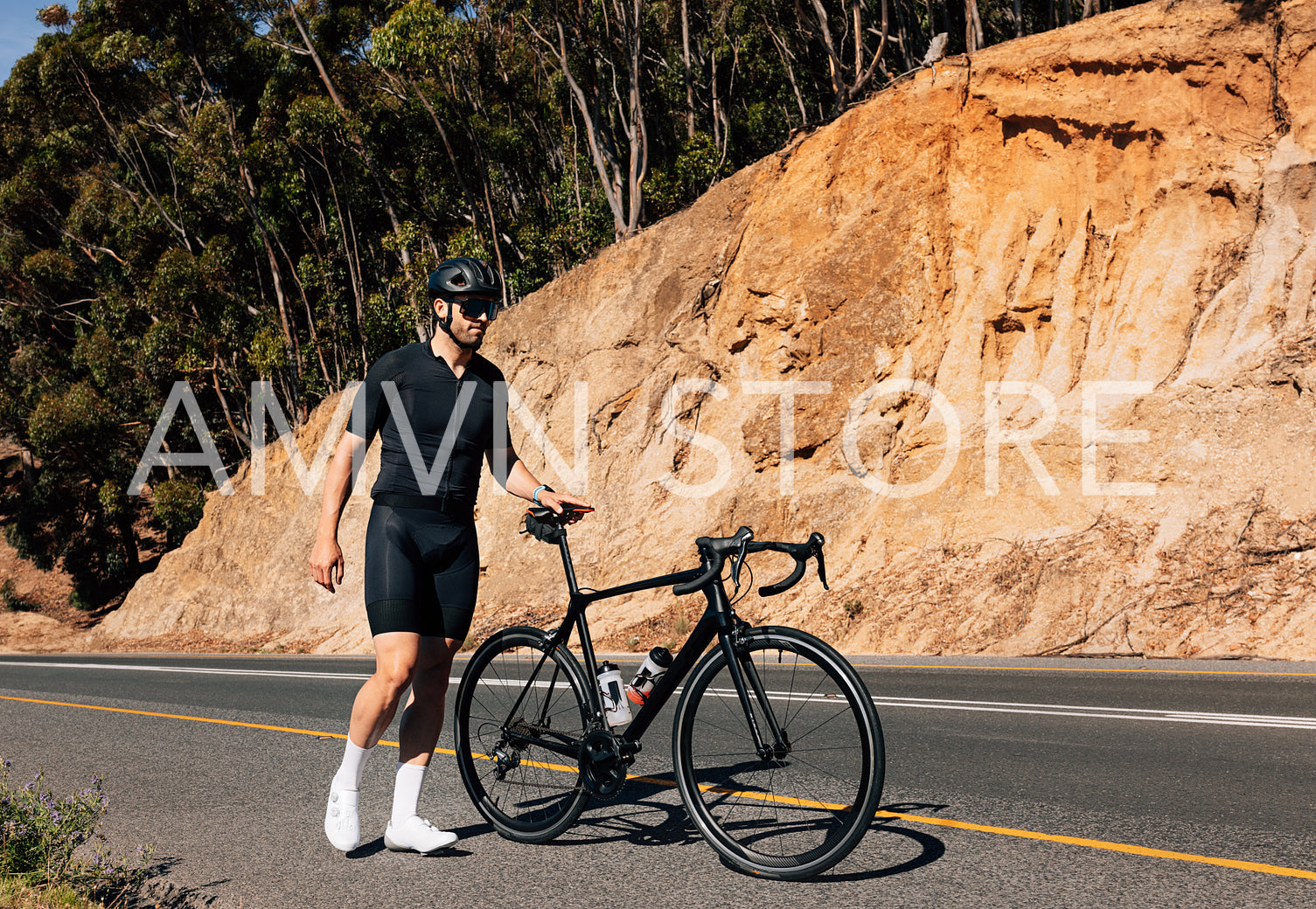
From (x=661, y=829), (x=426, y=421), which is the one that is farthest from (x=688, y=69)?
(x=661, y=829)

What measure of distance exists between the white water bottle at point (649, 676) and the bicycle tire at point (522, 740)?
0.76ft

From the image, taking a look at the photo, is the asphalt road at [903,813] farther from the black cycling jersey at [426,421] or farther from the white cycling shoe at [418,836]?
the black cycling jersey at [426,421]

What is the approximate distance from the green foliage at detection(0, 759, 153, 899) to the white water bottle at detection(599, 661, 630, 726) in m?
1.94

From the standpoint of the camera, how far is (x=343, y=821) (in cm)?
444

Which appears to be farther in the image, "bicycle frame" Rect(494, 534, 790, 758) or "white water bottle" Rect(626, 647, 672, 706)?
"white water bottle" Rect(626, 647, 672, 706)

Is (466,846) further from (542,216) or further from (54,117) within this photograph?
(54,117)

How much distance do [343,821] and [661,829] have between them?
135cm

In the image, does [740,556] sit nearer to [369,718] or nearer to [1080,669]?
[369,718]

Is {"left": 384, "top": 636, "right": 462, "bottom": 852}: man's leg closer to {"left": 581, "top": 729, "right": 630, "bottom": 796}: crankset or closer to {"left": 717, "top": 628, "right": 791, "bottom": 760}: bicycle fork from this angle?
{"left": 581, "top": 729, "right": 630, "bottom": 796}: crankset

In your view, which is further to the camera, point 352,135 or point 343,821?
point 352,135

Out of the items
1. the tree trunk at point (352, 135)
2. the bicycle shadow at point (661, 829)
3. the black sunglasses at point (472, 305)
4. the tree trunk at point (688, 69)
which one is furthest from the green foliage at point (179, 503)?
the black sunglasses at point (472, 305)

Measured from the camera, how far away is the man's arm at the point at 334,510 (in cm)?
436

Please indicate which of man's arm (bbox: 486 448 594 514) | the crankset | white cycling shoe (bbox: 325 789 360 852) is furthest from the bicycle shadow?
man's arm (bbox: 486 448 594 514)

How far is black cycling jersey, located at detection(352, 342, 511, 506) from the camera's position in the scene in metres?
4.45
